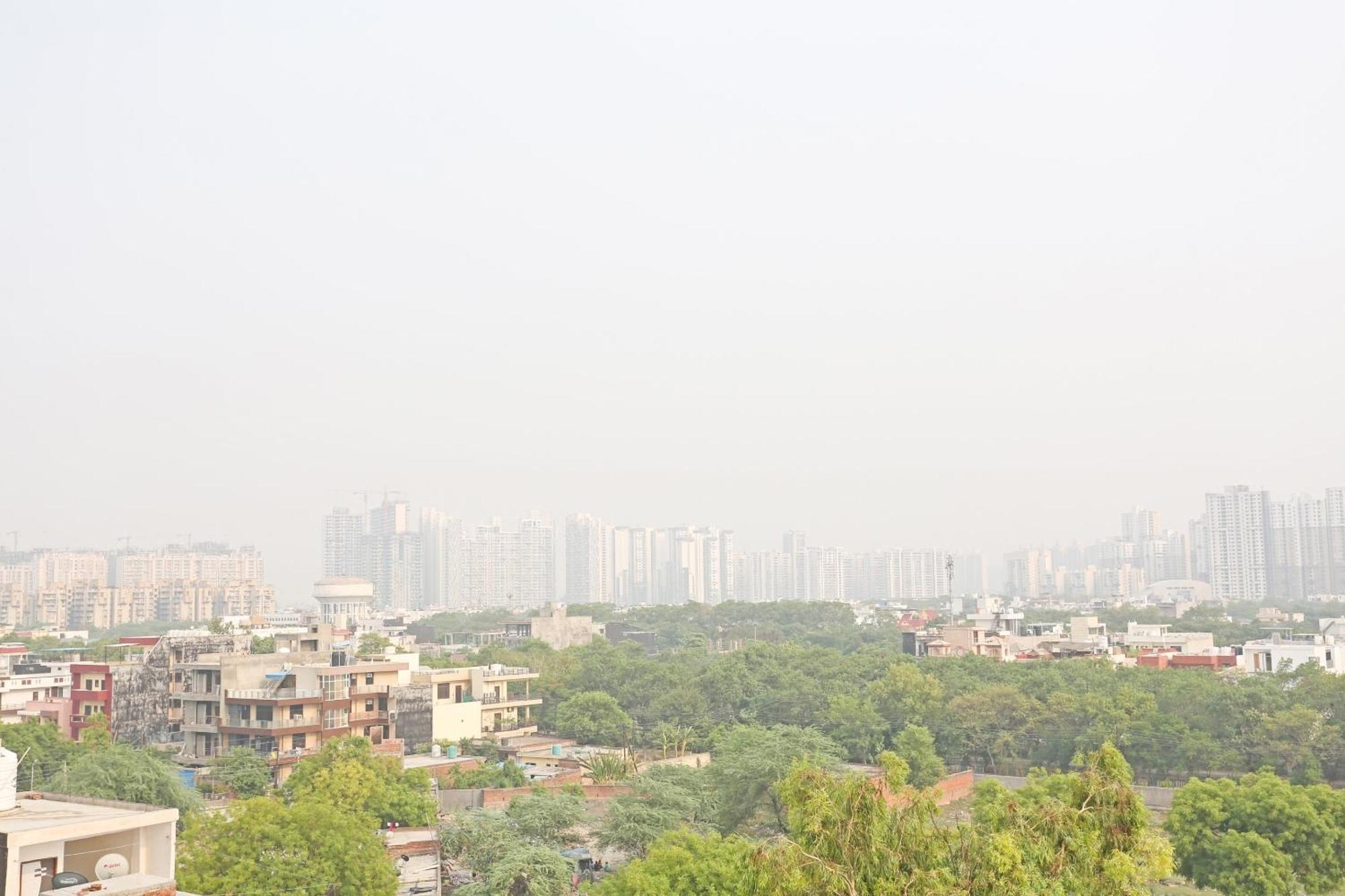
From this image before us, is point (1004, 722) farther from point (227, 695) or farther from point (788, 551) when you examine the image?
point (788, 551)

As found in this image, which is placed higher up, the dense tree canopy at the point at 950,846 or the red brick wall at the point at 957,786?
the dense tree canopy at the point at 950,846

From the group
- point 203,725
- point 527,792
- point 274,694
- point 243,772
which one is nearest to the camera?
point 243,772

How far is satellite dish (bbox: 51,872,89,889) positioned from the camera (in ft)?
23.2

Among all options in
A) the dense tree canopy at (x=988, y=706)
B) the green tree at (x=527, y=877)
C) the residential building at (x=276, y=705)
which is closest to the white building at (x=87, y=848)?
the green tree at (x=527, y=877)

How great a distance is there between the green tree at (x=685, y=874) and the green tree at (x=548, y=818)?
3600mm

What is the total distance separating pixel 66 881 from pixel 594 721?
791 inches

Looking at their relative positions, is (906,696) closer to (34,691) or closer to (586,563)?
(34,691)

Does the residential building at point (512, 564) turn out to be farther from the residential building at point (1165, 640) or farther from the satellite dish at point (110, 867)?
the satellite dish at point (110, 867)

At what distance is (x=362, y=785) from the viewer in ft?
51.1

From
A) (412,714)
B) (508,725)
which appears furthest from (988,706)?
(412,714)

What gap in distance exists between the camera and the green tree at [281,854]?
10500 mm

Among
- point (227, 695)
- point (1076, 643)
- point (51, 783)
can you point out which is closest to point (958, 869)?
point (51, 783)

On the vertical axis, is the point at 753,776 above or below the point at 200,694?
below

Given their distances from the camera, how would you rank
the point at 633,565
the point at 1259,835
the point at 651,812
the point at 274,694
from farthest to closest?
the point at 633,565 → the point at 274,694 → the point at 651,812 → the point at 1259,835
